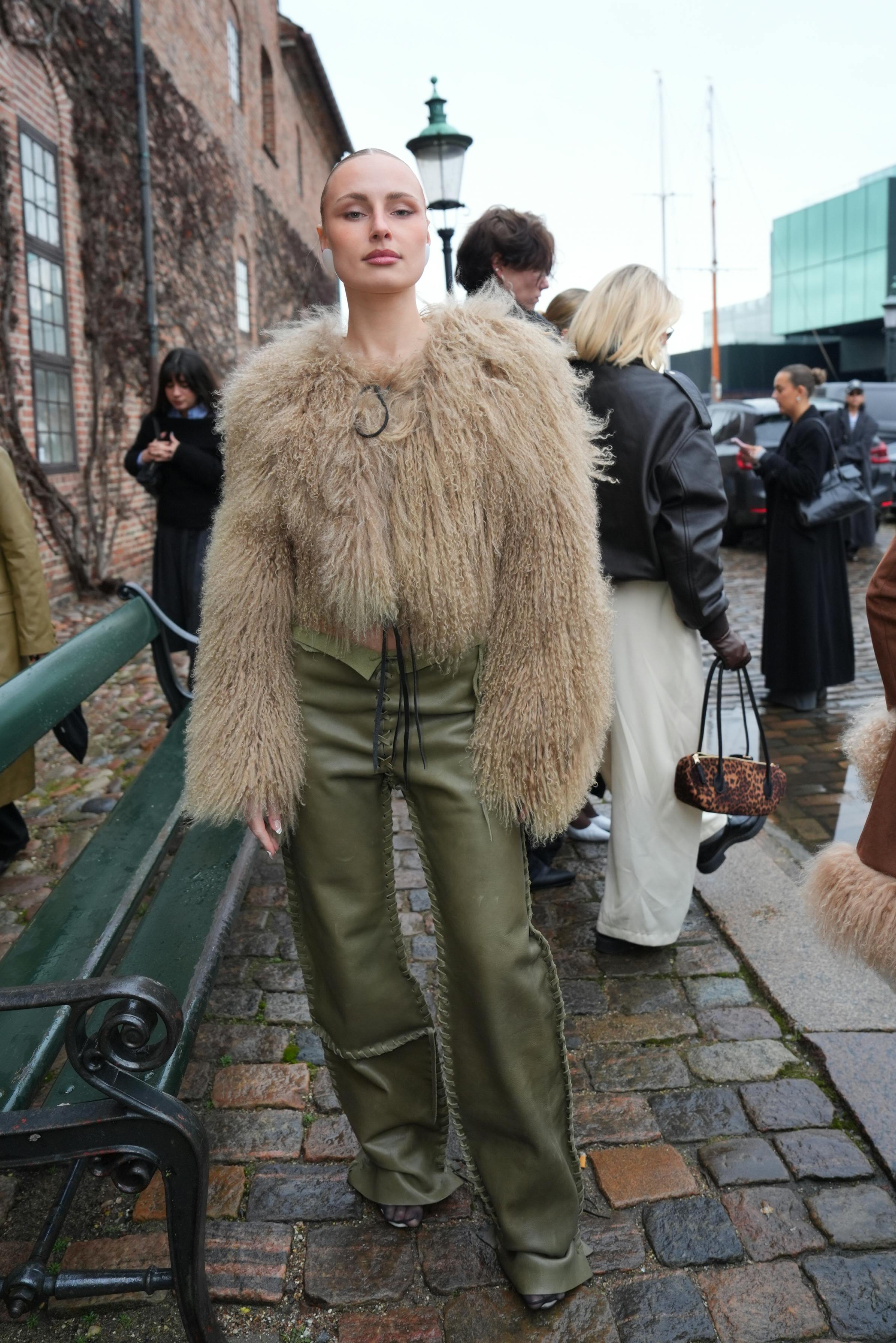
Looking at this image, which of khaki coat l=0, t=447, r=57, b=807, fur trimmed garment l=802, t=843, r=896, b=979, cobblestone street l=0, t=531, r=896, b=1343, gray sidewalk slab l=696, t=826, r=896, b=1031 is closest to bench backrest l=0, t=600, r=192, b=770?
khaki coat l=0, t=447, r=57, b=807

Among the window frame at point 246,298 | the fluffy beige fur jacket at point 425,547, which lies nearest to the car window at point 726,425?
the window frame at point 246,298

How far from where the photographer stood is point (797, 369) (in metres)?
6.67

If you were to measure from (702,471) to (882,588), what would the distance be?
1374mm

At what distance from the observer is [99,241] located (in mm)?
11906

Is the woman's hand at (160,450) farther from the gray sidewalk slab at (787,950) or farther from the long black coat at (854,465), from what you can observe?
the long black coat at (854,465)

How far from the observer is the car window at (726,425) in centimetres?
1486

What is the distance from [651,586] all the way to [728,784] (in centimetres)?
64

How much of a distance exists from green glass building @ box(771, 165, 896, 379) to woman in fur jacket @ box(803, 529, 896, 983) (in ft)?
136

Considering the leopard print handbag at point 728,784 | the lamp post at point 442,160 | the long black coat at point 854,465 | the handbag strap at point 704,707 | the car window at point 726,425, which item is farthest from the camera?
the car window at point 726,425

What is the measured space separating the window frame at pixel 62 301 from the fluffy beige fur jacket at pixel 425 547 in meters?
9.16

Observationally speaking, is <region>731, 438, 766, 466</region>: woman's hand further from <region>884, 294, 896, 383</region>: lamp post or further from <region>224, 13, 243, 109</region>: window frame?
<region>884, 294, 896, 383</region>: lamp post

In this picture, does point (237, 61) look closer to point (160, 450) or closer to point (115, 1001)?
point (160, 450)

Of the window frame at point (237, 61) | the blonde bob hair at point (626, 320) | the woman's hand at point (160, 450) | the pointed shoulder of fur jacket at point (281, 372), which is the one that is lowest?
the pointed shoulder of fur jacket at point (281, 372)

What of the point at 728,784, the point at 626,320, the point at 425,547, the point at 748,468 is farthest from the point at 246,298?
the point at 425,547
